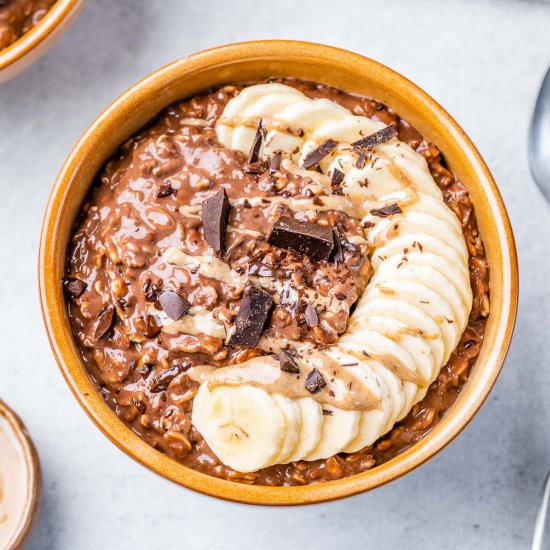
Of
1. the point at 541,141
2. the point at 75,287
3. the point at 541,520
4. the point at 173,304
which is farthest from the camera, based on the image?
the point at 541,141

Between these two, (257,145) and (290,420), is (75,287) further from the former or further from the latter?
(290,420)

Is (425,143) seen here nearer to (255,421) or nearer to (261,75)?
(261,75)

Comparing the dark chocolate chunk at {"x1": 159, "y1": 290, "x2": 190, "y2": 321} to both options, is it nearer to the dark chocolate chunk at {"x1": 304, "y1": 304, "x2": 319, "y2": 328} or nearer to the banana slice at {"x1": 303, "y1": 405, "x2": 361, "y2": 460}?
the dark chocolate chunk at {"x1": 304, "y1": 304, "x2": 319, "y2": 328}

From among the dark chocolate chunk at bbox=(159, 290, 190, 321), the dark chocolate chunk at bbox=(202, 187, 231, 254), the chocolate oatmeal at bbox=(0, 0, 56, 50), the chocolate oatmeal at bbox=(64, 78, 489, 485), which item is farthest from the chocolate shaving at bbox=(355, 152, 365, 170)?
the chocolate oatmeal at bbox=(0, 0, 56, 50)

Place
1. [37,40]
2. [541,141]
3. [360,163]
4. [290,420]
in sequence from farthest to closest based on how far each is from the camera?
[541,141] → [37,40] → [360,163] → [290,420]

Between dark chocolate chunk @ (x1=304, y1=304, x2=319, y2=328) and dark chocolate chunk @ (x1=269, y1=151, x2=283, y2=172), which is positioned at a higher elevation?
dark chocolate chunk @ (x1=269, y1=151, x2=283, y2=172)

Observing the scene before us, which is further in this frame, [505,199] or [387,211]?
[505,199]

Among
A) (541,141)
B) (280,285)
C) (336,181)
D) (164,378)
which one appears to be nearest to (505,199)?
(541,141)

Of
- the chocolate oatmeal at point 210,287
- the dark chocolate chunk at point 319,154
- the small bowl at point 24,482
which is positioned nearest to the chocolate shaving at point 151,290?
the chocolate oatmeal at point 210,287
